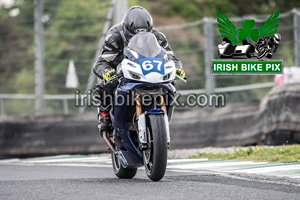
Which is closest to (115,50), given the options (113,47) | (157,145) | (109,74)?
(113,47)

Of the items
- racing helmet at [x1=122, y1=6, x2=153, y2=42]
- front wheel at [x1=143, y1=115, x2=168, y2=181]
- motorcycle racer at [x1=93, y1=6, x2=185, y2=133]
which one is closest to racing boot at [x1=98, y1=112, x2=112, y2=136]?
motorcycle racer at [x1=93, y1=6, x2=185, y2=133]

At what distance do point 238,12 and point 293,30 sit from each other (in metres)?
25.7

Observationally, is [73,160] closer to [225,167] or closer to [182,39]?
[225,167]

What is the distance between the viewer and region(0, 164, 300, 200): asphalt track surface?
670cm

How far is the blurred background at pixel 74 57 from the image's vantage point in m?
14.0

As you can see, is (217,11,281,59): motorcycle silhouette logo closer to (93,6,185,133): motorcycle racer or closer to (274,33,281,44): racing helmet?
(274,33,281,44): racing helmet

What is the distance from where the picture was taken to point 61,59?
14.9 meters

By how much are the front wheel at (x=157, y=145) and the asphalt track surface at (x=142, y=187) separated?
0.13 meters

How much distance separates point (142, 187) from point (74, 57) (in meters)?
8.27

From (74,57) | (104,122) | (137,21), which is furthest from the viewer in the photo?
(74,57)

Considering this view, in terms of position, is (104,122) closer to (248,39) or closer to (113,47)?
(113,47)

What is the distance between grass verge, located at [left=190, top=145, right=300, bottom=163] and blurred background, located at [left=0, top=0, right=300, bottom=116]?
2.97 meters

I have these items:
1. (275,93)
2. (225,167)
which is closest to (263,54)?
(275,93)

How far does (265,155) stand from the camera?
1046cm
